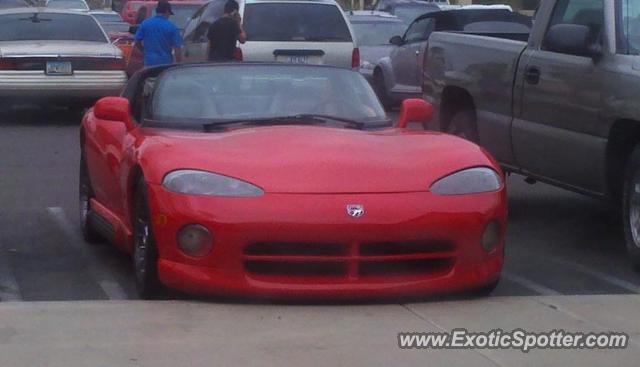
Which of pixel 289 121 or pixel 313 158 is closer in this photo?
pixel 313 158

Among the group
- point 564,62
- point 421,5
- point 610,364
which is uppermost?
point 564,62

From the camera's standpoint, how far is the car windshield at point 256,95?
8086 mm

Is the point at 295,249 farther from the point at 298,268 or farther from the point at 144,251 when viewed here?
the point at 144,251

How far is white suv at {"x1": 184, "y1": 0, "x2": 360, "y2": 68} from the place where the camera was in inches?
716

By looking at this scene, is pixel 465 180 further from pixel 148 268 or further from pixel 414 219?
pixel 148 268

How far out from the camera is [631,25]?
28.3 feet

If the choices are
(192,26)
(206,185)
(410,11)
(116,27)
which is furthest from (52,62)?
(410,11)

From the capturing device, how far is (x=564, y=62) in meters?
9.05

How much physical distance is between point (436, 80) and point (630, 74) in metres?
3.07

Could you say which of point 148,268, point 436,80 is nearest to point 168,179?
point 148,268

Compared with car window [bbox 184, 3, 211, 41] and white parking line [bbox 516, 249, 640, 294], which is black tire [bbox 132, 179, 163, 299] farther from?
car window [bbox 184, 3, 211, 41]

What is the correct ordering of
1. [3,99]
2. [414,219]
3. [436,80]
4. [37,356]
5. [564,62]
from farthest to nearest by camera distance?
[3,99]
[436,80]
[564,62]
[414,219]
[37,356]

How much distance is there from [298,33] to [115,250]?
9.86m

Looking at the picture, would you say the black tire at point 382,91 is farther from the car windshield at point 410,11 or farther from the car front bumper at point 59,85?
the car windshield at point 410,11
